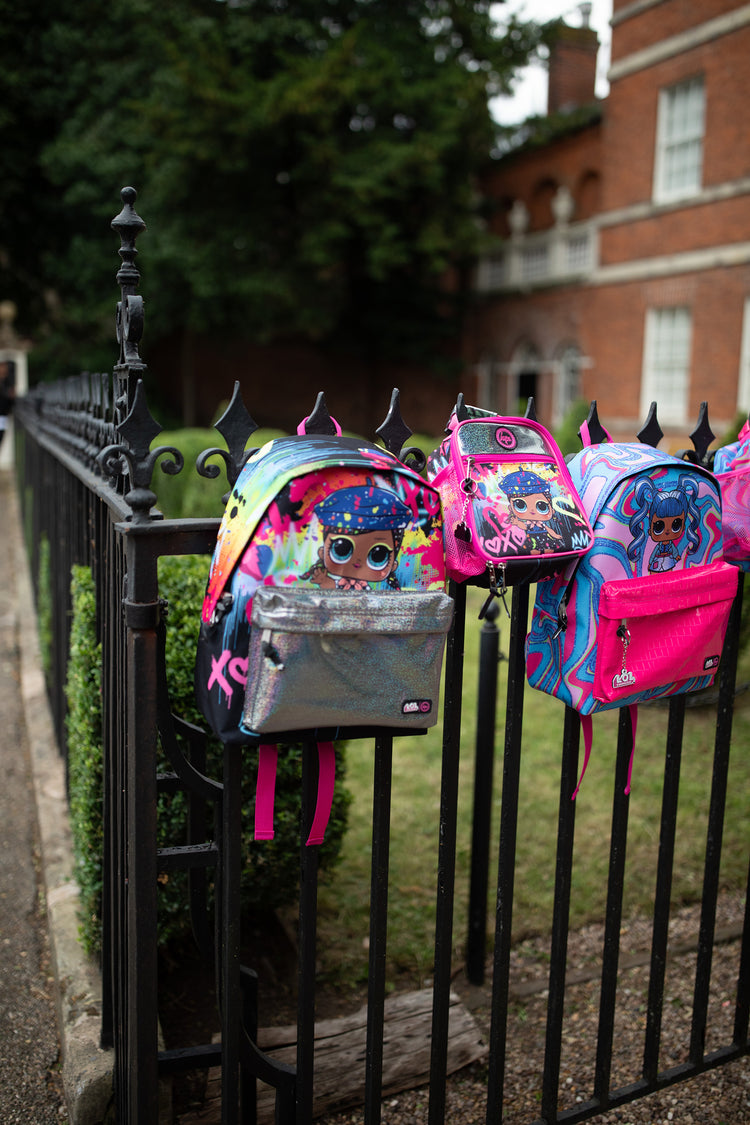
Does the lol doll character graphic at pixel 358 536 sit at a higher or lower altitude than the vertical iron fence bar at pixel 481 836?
higher

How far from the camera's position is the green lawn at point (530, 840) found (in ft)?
10.9

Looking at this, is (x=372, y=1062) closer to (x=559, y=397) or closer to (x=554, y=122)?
(x=559, y=397)

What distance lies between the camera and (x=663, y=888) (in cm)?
209

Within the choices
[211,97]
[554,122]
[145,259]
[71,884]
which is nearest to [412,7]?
[554,122]

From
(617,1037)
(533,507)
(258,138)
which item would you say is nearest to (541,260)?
(258,138)

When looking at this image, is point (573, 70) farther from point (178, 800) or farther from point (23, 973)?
point (23, 973)

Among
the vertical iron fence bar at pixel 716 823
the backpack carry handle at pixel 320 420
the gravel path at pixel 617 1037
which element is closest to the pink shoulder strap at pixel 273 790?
the backpack carry handle at pixel 320 420

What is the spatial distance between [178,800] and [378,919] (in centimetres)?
93

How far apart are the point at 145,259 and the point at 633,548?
20.5 meters

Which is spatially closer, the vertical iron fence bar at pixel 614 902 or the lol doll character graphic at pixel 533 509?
the lol doll character graphic at pixel 533 509

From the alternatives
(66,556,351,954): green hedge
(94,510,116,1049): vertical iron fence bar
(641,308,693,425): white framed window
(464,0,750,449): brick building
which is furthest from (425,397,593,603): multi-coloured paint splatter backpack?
(641,308,693,425): white framed window

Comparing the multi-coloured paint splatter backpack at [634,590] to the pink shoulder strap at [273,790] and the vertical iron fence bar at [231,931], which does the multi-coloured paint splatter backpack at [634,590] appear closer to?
the pink shoulder strap at [273,790]

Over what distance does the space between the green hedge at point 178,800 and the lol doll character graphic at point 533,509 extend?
1.18 meters

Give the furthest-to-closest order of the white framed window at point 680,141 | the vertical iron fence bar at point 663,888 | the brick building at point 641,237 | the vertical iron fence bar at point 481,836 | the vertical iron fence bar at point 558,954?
the white framed window at point 680,141, the brick building at point 641,237, the vertical iron fence bar at point 481,836, the vertical iron fence bar at point 663,888, the vertical iron fence bar at point 558,954
